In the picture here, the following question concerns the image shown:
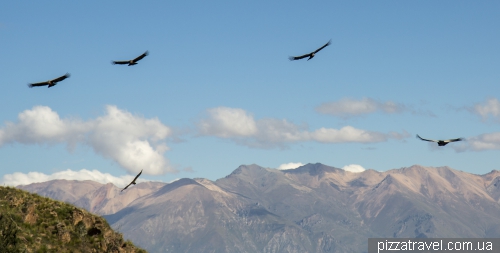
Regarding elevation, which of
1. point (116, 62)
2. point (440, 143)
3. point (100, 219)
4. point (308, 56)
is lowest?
point (100, 219)

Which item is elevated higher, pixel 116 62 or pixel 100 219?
pixel 116 62

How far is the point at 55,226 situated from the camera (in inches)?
2689

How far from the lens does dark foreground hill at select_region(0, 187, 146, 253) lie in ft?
215

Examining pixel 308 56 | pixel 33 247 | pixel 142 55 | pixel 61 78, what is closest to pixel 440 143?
pixel 308 56

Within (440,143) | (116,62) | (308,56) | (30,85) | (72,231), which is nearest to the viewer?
(30,85)

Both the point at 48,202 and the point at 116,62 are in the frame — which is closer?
the point at 116,62

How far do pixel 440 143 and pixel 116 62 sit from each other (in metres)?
29.4

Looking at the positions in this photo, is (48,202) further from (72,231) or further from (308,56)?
(308,56)

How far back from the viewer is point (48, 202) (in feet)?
236

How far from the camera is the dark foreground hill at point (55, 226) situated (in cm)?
6550

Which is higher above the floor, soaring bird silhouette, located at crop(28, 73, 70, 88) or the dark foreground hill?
soaring bird silhouette, located at crop(28, 73, 70, 88)

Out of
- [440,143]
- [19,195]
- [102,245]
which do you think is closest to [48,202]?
[19,195]

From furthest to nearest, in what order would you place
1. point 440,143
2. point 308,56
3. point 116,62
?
point 308,56 → point 116,62 → point 440,143

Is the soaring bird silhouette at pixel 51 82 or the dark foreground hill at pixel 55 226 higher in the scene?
the soaring bird silhouette at pixel 51 82
